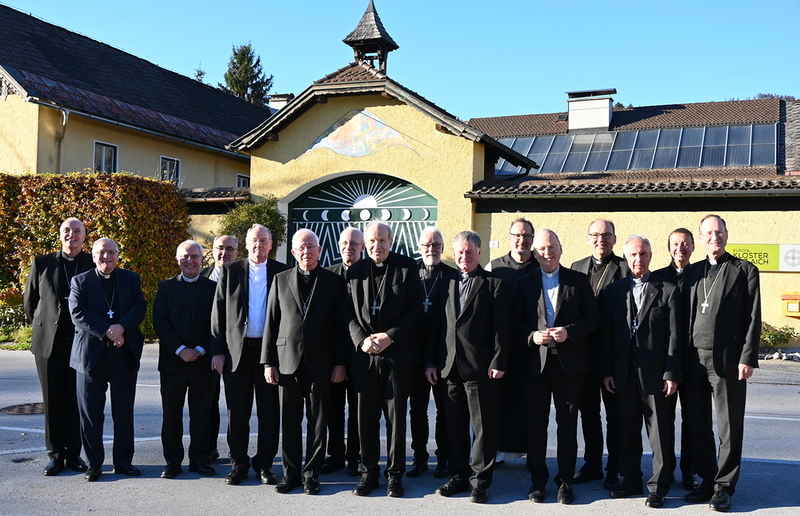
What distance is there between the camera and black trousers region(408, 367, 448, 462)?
6.68 meters

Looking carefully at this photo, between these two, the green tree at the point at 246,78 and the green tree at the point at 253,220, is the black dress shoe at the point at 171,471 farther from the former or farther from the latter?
the green tree at the point at 246,78

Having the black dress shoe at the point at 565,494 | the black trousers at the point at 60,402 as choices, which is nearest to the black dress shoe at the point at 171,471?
the black trousers at the point at 60,402

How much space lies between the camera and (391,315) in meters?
6.16

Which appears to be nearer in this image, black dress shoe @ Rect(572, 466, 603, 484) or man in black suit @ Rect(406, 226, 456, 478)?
black dress shoe @ Rect(572, 466, 603, 484)

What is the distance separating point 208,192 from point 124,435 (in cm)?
1383

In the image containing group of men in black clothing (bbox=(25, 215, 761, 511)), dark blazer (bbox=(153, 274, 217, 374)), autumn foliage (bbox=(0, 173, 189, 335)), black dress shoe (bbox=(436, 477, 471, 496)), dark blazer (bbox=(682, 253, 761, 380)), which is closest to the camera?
dark blazer (bbox=(682, 253, 761, 380))

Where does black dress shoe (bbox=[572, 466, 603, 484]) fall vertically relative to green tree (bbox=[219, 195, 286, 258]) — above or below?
below

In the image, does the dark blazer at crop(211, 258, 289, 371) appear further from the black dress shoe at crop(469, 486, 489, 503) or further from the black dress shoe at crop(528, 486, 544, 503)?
the black dress shoe at crop(528, 486, 544, 503)

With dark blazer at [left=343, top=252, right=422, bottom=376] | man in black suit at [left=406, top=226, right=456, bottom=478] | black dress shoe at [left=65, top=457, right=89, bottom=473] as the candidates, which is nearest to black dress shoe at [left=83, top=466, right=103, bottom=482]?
black dress shoe at [left=65, top=457, right=89, bottom=473]

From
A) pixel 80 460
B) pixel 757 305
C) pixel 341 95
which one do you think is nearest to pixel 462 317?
pixel 757 305

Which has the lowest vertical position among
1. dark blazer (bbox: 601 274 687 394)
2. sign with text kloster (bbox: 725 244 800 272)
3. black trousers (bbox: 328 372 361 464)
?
black trousers (bbox: 328 372 361 464)

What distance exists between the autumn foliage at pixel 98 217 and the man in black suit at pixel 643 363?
12.6 metres

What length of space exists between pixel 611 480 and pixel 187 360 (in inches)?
141

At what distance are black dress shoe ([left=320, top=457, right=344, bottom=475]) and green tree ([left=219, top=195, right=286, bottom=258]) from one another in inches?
478
